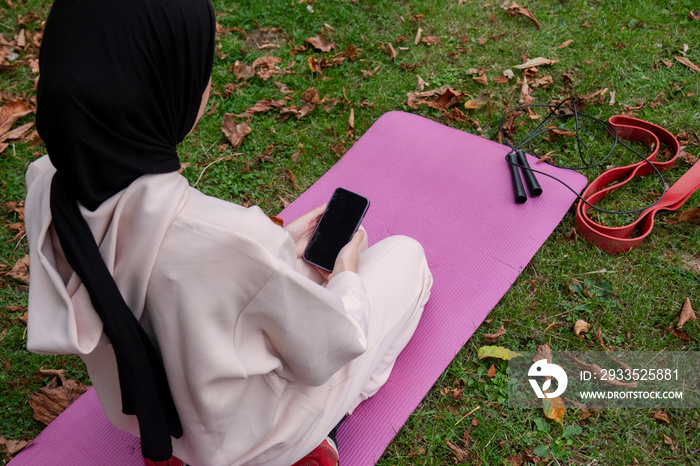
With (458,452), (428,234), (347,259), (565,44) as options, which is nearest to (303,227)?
(347,259)

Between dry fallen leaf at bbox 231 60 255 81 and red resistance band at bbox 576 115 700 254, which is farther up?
red resistance band at bbox 576 115 700 254

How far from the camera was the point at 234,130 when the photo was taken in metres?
4.32

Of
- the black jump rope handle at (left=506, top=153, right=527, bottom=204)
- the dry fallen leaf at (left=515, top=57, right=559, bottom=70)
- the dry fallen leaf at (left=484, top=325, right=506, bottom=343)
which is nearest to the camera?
the dry fallen leaf at (left=484, top=325, right=506, bottom=343)

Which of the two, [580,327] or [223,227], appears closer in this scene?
[223,227]

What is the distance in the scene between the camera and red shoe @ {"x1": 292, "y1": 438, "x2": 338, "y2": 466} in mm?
2176

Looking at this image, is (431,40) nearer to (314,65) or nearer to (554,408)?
(314,65)

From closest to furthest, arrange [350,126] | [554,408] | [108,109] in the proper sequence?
1. [108,109]
2. [554,408]
3. [350,126]

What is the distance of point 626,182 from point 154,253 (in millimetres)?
3147

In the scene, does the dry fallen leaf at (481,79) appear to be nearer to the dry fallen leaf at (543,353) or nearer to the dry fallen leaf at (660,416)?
the dry fallen leaf at (543,353)

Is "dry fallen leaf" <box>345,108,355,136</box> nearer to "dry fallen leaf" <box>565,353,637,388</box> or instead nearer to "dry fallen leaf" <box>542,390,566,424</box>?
"dry fallen leaf" <box>565,353,637,388</box>

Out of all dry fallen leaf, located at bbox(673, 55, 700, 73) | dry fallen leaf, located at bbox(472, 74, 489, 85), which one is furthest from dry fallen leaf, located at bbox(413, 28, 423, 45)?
dry fallen leaf, located at bbox(673, 55, 700, 73)

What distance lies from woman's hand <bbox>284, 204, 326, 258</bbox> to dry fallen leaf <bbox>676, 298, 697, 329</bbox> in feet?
6.59

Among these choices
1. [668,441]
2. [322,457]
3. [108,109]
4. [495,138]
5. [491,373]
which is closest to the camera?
[108,109]

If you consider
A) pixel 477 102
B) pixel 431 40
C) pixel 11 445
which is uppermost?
pixel 431 40
